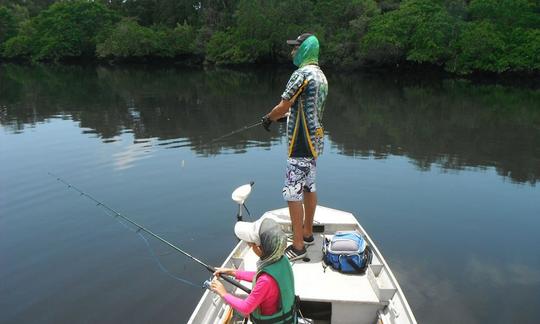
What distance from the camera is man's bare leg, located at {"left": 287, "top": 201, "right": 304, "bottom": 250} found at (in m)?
5.85

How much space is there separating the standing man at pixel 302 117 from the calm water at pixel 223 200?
268 centimetres

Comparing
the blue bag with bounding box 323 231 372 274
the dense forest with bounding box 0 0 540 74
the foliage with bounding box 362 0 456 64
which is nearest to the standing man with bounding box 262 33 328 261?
the blue bag with bounding box 323 231 372 274

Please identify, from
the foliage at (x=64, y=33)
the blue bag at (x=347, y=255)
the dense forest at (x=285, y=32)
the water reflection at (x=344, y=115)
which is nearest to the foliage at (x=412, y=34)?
the dense forest at (x=285, y=32)

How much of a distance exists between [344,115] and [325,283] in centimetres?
1865

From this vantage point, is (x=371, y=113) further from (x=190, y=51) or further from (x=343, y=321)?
(x=190, y=51)

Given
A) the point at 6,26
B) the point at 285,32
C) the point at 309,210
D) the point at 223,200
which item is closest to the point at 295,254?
the point at 309,210

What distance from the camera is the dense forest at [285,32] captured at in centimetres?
3909

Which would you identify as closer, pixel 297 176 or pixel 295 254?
pixel 297 176

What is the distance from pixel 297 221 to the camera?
19.4 ft

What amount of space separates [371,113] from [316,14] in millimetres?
31032

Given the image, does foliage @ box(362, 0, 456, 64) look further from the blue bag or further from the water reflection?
the blue bag

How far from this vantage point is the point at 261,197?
11383 millimetres

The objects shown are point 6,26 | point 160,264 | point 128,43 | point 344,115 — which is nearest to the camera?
point 160,264

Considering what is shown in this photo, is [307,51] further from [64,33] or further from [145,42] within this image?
[64,33]
